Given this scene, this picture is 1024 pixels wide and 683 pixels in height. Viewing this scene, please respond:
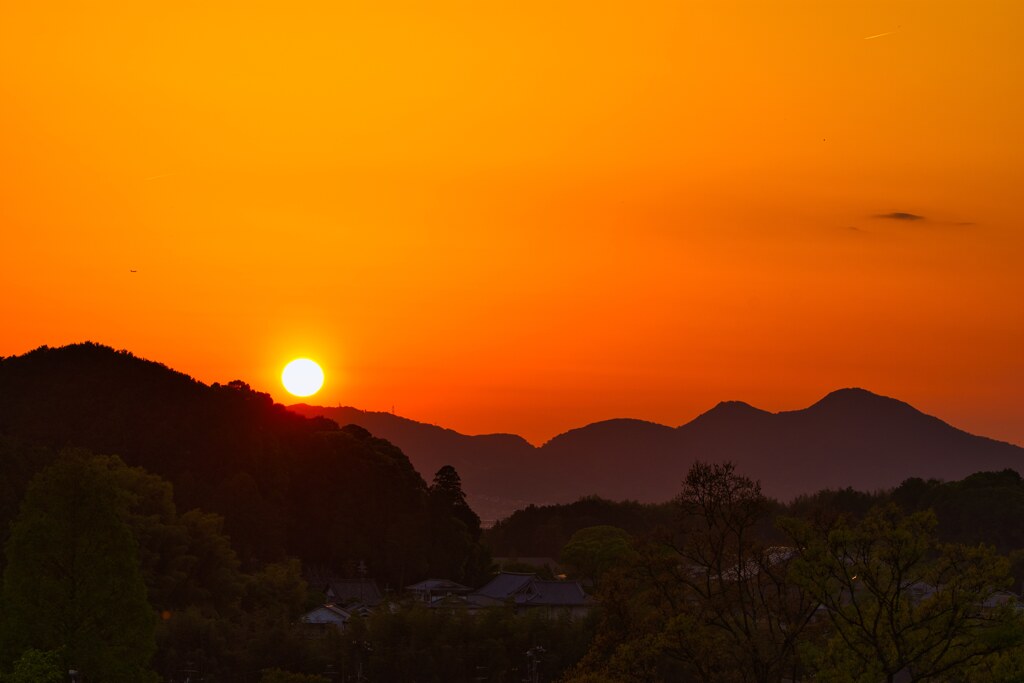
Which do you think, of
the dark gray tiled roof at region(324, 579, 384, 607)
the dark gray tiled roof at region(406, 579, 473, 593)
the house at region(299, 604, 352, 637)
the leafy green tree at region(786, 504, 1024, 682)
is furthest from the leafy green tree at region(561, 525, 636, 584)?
the leafy green tree at region(786, 504, 1024, 682)

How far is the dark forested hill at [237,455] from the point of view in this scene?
101188mm

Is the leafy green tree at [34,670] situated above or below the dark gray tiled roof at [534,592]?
above

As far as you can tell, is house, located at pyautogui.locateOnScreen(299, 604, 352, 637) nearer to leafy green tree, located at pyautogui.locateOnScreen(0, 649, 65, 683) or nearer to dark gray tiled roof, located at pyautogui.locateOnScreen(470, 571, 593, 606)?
dark gray tiled roof, located at pyautogui.locateOnScreen(470, 571, 593, 606)

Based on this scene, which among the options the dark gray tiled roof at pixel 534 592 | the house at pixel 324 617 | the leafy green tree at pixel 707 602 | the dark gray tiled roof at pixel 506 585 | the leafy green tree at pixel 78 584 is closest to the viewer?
the leafy green tree at pixel 707 602

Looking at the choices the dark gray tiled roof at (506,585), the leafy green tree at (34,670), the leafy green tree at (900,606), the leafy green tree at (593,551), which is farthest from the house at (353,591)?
the leafy green tree at (900,606)

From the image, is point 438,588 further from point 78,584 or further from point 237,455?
point 78,584

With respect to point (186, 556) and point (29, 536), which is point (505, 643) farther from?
point (29, 536)

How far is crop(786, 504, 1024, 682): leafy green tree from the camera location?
1427 inches

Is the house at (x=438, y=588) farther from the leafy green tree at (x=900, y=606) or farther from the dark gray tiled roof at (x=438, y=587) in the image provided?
the leafy green tree at (x=900, y=606)

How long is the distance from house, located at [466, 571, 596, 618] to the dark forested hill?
9465 mm

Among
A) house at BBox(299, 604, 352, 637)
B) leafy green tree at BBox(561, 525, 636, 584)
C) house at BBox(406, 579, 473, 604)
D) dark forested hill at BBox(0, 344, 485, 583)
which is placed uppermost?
dark forested hill at BBox(0, 344, 485, 583)

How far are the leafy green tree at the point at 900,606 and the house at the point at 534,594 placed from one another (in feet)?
187

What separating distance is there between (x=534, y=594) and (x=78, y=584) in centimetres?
5590

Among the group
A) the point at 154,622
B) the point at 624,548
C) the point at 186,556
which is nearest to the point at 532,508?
the point at 624,548
